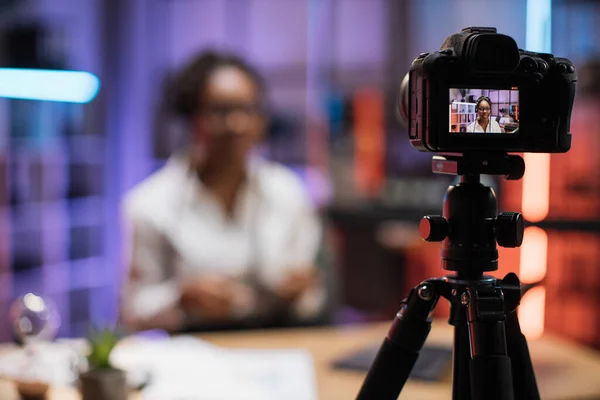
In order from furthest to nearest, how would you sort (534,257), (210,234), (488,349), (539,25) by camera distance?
(534,257) → (210,234) → (539,25) → (488,349)

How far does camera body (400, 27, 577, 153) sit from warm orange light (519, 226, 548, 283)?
244cm

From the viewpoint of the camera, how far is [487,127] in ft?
2.61

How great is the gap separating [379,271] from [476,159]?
4.12 meters

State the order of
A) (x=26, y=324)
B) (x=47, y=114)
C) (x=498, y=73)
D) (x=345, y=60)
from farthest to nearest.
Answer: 1. (x=345, y=60)
2. (x=47, y=114)
3. (x=26, y=324)
4. (x=498, y=73)

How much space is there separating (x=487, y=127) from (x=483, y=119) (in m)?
0.01

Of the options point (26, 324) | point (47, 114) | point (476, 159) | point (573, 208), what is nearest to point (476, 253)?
point (476, 159)

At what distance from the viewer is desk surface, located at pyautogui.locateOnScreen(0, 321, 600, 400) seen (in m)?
1.29

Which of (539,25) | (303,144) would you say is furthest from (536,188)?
(303,144)

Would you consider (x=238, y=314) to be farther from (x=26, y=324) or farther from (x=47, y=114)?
(x=47, y=114)

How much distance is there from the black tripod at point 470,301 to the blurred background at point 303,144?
6.17 feet

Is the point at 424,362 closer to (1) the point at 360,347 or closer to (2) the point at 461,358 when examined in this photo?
(1) the point at 360,347

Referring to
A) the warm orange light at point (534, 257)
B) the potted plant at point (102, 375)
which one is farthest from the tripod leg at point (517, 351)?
the warm orange light at point (534, 257)

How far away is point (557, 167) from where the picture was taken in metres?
3.69

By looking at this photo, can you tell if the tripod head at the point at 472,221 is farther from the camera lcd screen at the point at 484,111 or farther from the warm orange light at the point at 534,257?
the warm orange light at the point at 534,257
